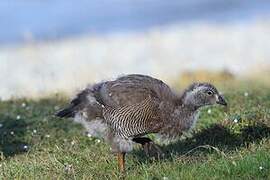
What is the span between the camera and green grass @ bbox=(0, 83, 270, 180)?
28.4 ft

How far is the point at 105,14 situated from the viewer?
137ft

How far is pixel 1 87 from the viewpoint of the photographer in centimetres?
1964

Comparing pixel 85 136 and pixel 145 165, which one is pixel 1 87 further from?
pixel 145 165

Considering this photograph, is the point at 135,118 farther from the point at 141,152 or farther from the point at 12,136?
the point at 12,136

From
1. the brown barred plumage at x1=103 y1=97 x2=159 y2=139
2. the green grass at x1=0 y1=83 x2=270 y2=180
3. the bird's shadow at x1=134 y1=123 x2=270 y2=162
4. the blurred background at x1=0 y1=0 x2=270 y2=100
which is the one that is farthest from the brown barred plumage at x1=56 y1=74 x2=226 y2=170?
the blurred background at x1=0 y1=0 x2=270 y2=100

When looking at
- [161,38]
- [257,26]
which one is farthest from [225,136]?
[257,26]

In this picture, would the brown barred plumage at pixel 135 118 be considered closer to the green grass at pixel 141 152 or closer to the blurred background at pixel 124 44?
the green grass at pixel 141 152

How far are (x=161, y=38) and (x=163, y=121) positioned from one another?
18.4m

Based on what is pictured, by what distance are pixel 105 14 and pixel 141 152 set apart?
3167 centimetres

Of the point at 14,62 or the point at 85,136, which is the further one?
the point at 14,62

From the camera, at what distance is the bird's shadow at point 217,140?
10086mm

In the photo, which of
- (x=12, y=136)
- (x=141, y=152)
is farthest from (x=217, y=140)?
(x=12, y=136)

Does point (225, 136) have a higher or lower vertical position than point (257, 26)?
higher

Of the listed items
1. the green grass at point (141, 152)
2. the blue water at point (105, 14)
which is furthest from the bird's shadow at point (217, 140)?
the blue water at point (105, 14)
